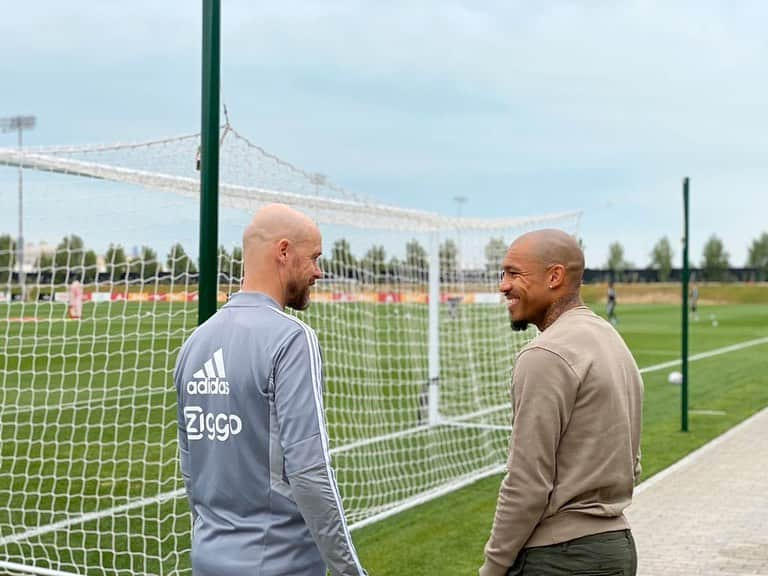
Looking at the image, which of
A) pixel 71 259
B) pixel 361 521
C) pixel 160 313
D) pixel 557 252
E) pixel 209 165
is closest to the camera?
pixel 557 252

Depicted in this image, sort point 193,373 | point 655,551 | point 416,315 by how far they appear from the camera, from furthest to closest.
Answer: point 416,315 → point 655,551 → point 193,373

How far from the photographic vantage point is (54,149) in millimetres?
6363

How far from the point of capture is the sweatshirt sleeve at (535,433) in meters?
2.86

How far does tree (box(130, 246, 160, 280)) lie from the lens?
7690 mm

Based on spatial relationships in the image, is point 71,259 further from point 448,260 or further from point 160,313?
point 448,260

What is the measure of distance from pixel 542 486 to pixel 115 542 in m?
5.02

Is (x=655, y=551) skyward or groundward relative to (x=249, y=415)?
groundward

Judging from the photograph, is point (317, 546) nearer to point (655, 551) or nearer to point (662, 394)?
point (655, 551)

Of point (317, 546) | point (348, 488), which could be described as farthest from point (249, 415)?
point (348, 488)

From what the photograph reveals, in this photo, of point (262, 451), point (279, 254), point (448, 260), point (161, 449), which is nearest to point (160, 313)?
point (161, 449)

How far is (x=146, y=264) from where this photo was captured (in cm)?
780

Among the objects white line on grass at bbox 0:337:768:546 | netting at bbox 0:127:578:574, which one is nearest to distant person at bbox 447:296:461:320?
netting at bbox 0:127:578:574


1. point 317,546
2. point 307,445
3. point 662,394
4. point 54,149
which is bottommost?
point 662,394

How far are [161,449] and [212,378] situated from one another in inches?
255
